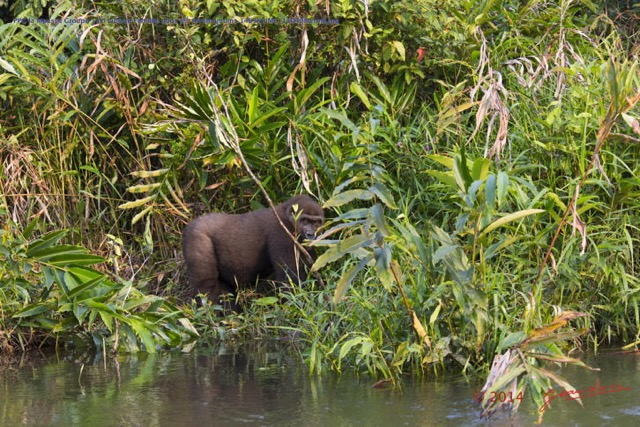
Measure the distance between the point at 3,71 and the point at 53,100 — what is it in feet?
2.14

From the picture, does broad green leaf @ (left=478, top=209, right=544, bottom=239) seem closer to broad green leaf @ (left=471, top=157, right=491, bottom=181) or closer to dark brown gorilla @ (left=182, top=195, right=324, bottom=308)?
broad green leaf @ (left=471, top=157, right=491, bottom=181)

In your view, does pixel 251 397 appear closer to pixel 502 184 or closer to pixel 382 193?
pixel 382 193

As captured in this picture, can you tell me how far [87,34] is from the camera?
8.45 m

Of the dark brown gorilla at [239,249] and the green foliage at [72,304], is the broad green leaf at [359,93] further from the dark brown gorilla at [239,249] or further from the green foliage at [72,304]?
the green foliage at [72,304]

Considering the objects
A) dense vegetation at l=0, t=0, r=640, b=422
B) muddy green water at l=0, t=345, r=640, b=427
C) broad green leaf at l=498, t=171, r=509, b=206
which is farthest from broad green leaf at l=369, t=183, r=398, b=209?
muddy green water at l=0, t=345, r=640, b=427

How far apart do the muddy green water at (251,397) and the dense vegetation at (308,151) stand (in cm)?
31

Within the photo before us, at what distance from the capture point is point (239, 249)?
8.05 metres

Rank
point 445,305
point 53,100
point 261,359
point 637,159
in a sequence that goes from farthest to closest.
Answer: point 53,100 < point 637,159 < point 261,359 < point 445,305

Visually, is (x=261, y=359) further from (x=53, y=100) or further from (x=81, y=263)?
(x=53, y=100)

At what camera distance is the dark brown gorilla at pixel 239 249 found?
7785 millimetres

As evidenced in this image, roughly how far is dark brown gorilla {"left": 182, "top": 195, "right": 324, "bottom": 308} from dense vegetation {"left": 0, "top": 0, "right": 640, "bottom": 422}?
0.86ft

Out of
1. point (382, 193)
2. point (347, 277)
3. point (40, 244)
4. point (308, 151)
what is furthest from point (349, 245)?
point (308, 151)

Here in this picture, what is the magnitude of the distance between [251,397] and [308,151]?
2.77 meters

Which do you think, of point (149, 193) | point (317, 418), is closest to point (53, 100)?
point (149, 193)
